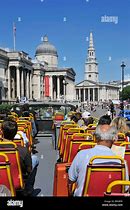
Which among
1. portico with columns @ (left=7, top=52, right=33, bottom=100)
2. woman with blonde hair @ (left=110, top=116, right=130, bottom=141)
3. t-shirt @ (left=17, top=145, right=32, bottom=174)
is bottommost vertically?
t-shirt @ (left=17, top=145, right=32, bottom=174)

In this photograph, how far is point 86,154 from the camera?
161 inches

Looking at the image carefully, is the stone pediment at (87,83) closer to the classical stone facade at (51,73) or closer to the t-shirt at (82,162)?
the classical stone facade at (51,73)

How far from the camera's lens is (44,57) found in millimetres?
154500

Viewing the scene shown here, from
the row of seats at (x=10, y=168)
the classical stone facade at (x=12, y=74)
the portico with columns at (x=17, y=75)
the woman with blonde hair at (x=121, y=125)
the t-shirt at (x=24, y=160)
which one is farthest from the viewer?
the portico with columns at (x=17, y=75)

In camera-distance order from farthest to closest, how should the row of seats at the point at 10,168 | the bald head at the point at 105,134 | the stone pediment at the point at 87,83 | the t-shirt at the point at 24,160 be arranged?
the stone pediment at the point at 87,83 → the t-shirt at the point at 24,160 → the bald head at the point at 105,134 → the row of seats at the point at 10,168

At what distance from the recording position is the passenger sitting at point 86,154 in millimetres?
3958

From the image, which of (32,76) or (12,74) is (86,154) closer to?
(12,74)

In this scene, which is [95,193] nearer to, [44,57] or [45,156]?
[45,156]

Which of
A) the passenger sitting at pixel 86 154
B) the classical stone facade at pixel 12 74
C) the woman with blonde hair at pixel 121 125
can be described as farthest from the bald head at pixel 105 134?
the classical stone facade at pixel 12 74

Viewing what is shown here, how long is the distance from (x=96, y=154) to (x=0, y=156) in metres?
0.98

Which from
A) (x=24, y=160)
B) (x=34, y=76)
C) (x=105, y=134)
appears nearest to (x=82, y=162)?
(x=105, y=134)

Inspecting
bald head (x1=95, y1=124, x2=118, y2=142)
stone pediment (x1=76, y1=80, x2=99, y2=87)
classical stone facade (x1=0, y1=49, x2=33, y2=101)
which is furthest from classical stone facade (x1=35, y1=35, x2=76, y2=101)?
Answer: bald head (x1=95, y1=124, x2=118, y2=142)

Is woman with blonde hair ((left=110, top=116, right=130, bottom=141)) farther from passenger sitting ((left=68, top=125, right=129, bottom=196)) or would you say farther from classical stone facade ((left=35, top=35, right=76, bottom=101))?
classical stone facade ((left=35, top=35, right=76, bottom=101))

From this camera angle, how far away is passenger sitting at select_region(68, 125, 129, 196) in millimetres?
3958
